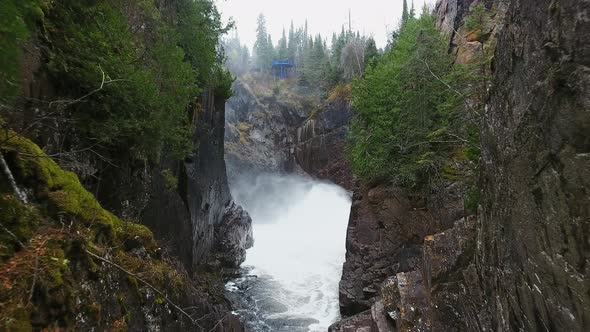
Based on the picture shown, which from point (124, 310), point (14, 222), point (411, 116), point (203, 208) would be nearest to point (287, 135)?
point (203, 208)

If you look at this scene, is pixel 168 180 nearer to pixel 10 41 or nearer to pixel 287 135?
pixel 10 41

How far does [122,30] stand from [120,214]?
4738mm

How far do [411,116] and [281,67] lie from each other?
56977mm

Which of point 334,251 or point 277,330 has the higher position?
point 334,251

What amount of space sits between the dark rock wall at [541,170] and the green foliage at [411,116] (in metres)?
8.87

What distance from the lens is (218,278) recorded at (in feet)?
68.1

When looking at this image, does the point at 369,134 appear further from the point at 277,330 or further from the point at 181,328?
the point at 181,328

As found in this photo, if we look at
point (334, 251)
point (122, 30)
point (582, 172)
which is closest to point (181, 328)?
point (582, 172)

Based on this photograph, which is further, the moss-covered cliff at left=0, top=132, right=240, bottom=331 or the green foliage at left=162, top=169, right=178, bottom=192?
the green foliage at left=162, top=169, right=178, bottom=192

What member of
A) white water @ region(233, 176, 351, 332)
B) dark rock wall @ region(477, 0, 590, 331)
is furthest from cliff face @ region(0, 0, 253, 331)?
white water @ region(233, 176, 351, 332)

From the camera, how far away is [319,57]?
186 ft

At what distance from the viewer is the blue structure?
68.6m

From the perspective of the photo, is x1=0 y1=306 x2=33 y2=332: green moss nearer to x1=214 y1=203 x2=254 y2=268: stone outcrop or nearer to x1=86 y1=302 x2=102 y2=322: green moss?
x1=86 y1=302 x2=102 y2=322: green moss

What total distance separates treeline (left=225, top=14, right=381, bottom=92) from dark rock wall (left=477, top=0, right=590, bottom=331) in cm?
1608
